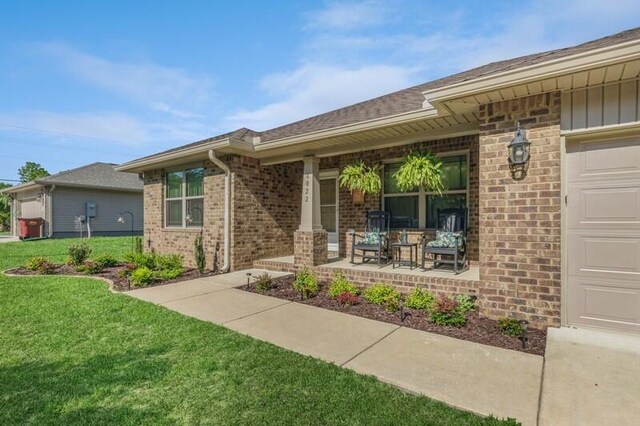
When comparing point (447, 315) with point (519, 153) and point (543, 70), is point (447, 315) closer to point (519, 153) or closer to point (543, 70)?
point (519, 153)

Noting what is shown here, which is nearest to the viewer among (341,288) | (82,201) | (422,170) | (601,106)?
(601,106)

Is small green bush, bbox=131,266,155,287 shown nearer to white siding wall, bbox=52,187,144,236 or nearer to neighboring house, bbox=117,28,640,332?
neighboring house, bbox=117,28,640,332

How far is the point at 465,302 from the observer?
425cm

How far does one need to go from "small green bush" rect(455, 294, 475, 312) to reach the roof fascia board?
2546 millimetres

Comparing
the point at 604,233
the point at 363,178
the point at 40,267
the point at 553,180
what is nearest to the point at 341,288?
the point at 363,178

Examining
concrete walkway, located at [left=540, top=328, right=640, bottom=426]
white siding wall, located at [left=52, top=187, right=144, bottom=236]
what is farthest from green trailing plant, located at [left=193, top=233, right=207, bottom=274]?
white siding wall, located at [left=52, top=187, right=144, bottom=236]

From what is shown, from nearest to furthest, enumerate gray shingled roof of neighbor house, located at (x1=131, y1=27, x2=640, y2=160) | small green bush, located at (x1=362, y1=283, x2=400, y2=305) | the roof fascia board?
the roof fascia board < gray shingled roof of neighbor house, located at (x1=131, y1=27, x2=640, y2=160) < small green bush, located at (x1=362, y1=283, x2=400, y2=305)

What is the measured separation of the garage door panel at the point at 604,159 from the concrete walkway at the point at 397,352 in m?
2.06

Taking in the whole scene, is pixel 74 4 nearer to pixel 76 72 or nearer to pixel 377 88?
pixel 76 72

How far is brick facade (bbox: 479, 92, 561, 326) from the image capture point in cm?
357

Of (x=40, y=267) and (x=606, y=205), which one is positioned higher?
(x=606, y=205)

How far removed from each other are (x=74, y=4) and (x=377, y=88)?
1069 cm

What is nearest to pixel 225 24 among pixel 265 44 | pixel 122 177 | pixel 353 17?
pixel 265 44

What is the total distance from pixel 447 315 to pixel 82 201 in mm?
18943
